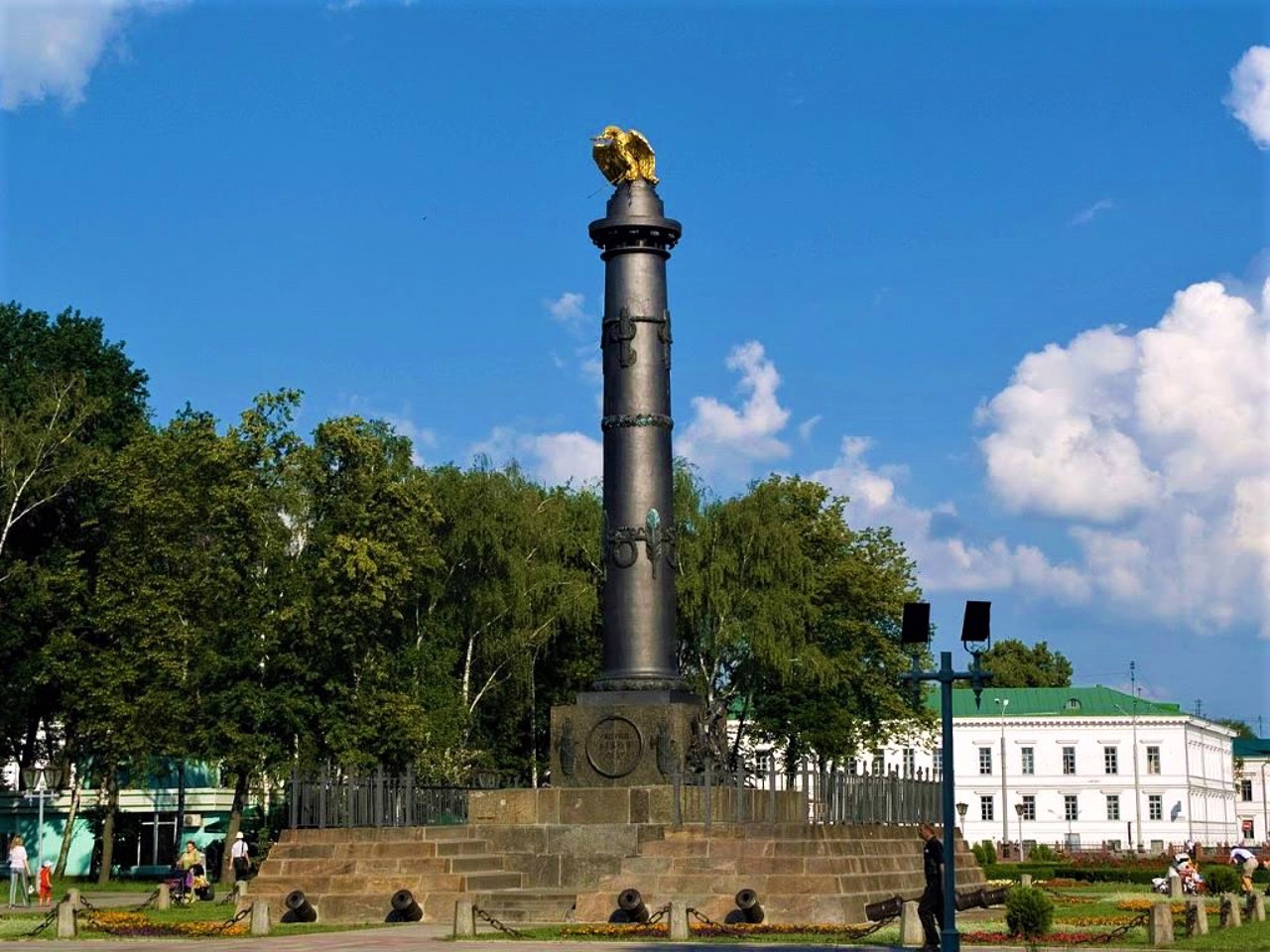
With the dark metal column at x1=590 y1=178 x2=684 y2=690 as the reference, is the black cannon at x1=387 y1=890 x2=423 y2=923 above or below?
below

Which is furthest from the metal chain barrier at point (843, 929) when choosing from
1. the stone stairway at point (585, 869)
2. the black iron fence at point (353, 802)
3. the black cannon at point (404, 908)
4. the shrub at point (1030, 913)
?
the black iron fence at point (353, 802)

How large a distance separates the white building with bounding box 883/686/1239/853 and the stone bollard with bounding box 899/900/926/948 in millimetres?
83167

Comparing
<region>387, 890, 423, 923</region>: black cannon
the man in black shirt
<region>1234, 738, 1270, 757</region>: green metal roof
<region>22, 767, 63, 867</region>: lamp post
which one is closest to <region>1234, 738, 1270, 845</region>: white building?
<region>1234, 738, 1270, 757</region>: green metal roof

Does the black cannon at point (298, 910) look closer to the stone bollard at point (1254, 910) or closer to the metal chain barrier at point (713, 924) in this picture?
the metal chain barrier at point (713, 924)

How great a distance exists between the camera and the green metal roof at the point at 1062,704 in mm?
110375

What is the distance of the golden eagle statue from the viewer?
34.2m

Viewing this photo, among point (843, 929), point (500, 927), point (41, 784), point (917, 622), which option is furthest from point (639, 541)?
point (41, 784)

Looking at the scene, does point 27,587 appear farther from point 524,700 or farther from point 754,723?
point 754,723

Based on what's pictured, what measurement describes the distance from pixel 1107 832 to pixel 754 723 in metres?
54.0

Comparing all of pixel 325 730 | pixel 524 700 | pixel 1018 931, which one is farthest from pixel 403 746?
pixel 1018 931

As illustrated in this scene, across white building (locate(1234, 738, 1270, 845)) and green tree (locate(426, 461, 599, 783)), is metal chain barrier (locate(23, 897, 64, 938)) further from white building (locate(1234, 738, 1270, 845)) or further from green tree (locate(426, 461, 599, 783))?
white building (locate(1234, 738, 1270, 845))

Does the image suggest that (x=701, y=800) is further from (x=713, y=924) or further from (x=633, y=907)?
(x=713, y=924)

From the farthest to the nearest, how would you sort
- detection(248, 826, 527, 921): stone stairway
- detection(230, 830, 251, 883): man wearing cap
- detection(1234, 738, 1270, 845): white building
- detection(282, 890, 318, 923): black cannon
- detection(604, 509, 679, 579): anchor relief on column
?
detection(1234, 738, 1270, 845): white building → detection(230, 830, 251, 883): man wearing cap → detection(604, 509, 679, 579): anchor relief on column → detection(248, 826, 527, 921): stone stairway → detection(282, 890, 318, 923): black cannon

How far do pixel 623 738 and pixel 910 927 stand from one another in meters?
8.35
